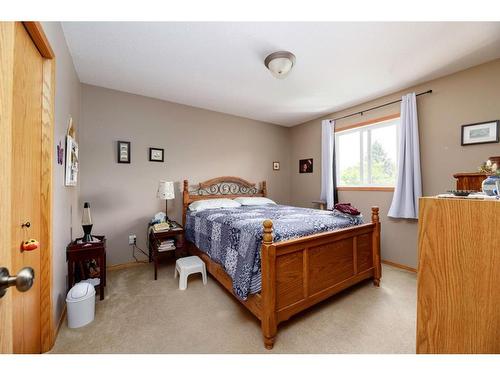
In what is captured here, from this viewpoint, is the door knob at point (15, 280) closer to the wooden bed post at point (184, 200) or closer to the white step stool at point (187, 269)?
the white step stool at point (187, 269)

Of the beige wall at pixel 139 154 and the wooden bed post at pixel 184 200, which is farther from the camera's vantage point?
the wooden bed post at pixel 184 200

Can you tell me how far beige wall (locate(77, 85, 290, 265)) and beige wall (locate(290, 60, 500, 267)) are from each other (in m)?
2.44

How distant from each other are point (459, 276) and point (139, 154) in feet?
11.5

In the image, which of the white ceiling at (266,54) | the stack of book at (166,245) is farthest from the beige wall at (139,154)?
the stack of book at (166,245)

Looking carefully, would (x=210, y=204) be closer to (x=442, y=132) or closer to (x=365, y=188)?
(x=365, y=188)

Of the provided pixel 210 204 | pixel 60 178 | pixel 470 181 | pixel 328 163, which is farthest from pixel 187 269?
pixel 328 163

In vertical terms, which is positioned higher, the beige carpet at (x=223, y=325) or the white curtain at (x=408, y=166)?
the white curtain at (x=408, y=166)

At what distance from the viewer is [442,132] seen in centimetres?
267

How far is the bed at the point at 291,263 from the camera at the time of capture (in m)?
1.62

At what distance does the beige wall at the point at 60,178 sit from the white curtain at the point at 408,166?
3778 mm
